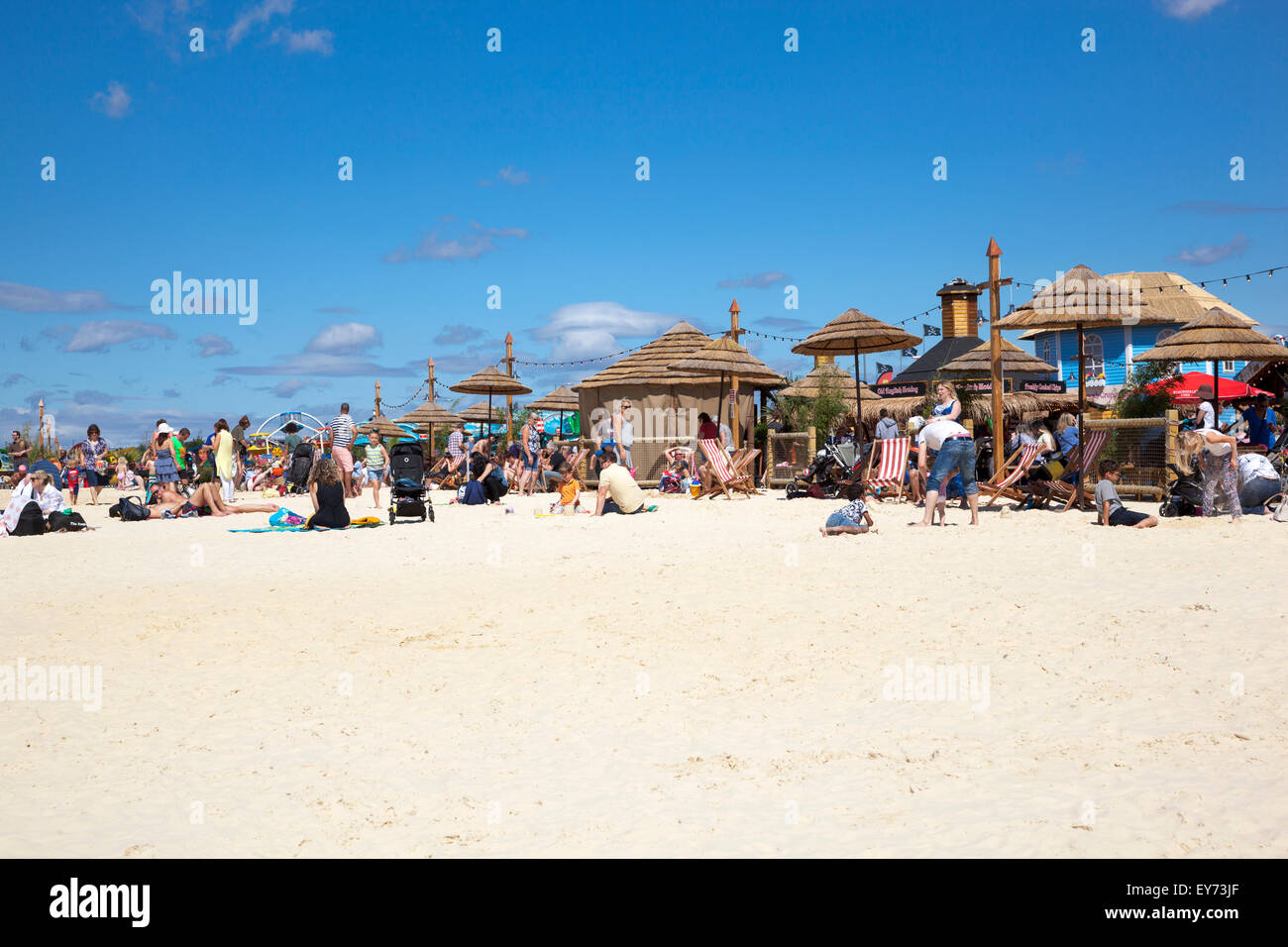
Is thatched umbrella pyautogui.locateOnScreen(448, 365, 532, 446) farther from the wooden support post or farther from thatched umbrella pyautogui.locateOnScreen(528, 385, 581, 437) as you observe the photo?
the wooden support post

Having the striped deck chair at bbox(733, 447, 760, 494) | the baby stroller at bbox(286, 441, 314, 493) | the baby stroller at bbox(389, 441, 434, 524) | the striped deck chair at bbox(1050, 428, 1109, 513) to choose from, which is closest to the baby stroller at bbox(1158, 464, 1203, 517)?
the striped deck chair at bbox(1050, 428, 1109, 513)

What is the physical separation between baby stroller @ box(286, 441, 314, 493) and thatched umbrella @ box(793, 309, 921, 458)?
395 inches

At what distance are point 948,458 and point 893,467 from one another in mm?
4279

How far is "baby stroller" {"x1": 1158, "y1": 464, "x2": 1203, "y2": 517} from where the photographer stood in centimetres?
1102

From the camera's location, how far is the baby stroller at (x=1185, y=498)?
36.2 ft

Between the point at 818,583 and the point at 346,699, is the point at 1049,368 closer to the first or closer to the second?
the point at 818,583

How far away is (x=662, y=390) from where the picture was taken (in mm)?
23969

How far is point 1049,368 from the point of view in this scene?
16297 mm

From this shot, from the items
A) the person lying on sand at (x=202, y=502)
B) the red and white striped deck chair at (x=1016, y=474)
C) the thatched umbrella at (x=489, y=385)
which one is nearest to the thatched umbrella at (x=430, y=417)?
the thatched umbrella at (x=489, y=385)

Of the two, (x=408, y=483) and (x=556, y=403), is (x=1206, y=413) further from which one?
(x=556, y=403)

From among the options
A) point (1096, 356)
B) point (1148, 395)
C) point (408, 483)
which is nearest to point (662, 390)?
point (1148, 395)

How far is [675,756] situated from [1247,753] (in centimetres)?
209

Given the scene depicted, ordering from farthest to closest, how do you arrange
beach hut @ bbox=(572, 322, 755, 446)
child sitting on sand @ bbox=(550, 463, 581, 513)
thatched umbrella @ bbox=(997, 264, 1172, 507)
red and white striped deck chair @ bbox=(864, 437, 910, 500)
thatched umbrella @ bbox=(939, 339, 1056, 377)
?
beach hut @ bbox=(572, 322, 755, 446), thatched umbrella @ bbox=(939, 339, 1056, 377), red and white striped deck chair @ bbox=(864, 437, 910, 500), child sitting on sand @ bbox=(550, 463, 581, 513), thatched umbrella @ bbox=(997, 264, 1172, 507)
